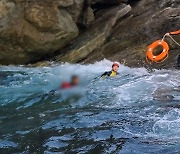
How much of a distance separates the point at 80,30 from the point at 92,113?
8.58 meters

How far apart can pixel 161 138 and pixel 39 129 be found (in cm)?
275

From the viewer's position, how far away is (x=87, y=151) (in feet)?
23.2

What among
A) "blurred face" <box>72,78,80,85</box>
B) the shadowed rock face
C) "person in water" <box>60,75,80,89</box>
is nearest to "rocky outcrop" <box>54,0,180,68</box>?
the shadowed rock face

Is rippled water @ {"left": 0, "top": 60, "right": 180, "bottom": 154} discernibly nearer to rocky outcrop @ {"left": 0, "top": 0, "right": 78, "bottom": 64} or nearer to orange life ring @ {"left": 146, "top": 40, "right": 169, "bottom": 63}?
orange life ring @ {"left": 146, "top": 40, "right": 169, "bottom": 63}

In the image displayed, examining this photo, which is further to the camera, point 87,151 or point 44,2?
point 44,2

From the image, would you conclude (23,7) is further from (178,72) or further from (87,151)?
(87,151)

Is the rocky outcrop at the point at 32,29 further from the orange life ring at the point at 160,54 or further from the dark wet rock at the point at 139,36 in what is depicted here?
the orange life ring at the point at 160,54

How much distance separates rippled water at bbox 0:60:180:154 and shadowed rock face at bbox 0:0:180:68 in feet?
→ 4.55

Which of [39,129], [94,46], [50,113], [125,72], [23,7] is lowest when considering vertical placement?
[39,129]

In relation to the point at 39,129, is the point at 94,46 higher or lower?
higher

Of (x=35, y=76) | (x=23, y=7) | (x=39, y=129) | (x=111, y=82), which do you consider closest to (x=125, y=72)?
(x=111, y=82)

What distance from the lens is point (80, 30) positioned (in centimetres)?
1748

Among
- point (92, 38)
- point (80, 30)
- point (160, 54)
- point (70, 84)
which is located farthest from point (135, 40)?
point (70, 84)

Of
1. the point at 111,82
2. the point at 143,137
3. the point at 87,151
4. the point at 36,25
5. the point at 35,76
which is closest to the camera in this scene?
the point at 87,151
